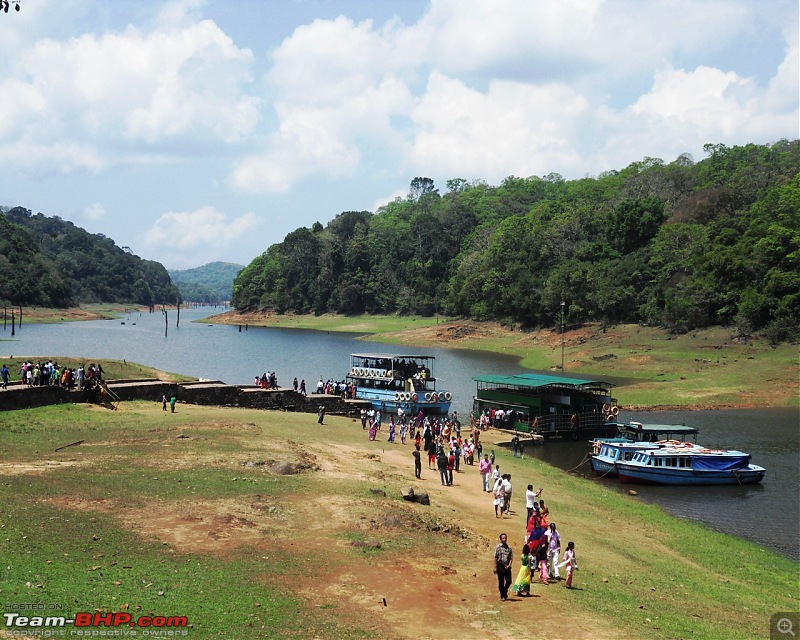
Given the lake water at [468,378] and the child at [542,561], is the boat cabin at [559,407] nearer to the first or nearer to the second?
the lake water at [468,378]

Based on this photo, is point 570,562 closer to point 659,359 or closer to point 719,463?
point 719,463

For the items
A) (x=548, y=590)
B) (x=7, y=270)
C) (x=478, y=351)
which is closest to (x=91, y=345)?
(x=478, y=351)

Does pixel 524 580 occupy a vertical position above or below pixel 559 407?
below

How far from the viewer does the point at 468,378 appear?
277ft

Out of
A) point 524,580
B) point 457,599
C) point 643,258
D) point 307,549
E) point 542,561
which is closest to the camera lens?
point 457,599

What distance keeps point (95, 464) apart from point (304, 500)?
7532 millimetres

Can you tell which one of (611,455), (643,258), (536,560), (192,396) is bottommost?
(611,455)

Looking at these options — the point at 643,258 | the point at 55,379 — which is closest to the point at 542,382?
the point at 55,379

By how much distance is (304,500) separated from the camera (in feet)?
78.1

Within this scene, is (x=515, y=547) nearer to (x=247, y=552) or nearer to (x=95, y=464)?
(x=247, y=552)

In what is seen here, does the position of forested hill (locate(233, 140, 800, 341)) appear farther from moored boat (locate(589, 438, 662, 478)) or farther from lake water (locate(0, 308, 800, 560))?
moored boat (locate(589, 438, 662, 478))

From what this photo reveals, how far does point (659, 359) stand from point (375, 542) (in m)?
74.3

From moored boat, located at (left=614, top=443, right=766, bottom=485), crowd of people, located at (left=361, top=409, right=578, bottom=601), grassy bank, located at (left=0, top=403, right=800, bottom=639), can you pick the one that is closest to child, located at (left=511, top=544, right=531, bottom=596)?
crowd of people, located at (left=361, top=409, right=578, bottom=601)

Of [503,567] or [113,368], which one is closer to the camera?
[503,567]
